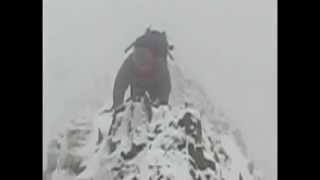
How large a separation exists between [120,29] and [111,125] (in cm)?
32

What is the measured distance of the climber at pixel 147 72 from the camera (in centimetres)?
246

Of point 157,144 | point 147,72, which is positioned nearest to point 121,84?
point 147,72

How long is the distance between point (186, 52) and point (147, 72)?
15 cm

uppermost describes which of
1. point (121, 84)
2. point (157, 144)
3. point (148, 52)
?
point (148, 52)

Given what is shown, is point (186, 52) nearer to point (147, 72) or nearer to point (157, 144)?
point (147, 72)

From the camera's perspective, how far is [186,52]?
8.21 ft

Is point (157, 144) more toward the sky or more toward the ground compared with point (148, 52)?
more toward the ground

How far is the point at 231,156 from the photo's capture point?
8.15ft

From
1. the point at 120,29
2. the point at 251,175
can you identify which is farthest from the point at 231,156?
the point at 120,29

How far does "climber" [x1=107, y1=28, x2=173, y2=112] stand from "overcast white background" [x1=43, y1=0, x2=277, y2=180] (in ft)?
0.10

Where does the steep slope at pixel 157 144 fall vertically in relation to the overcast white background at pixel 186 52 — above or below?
below

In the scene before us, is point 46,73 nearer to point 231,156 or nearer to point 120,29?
point 120,29

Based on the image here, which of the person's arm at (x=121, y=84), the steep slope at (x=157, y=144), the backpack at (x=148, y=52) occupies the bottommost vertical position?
the steep slope at (x=157, y=144)

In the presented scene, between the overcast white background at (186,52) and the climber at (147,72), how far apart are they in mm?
30
